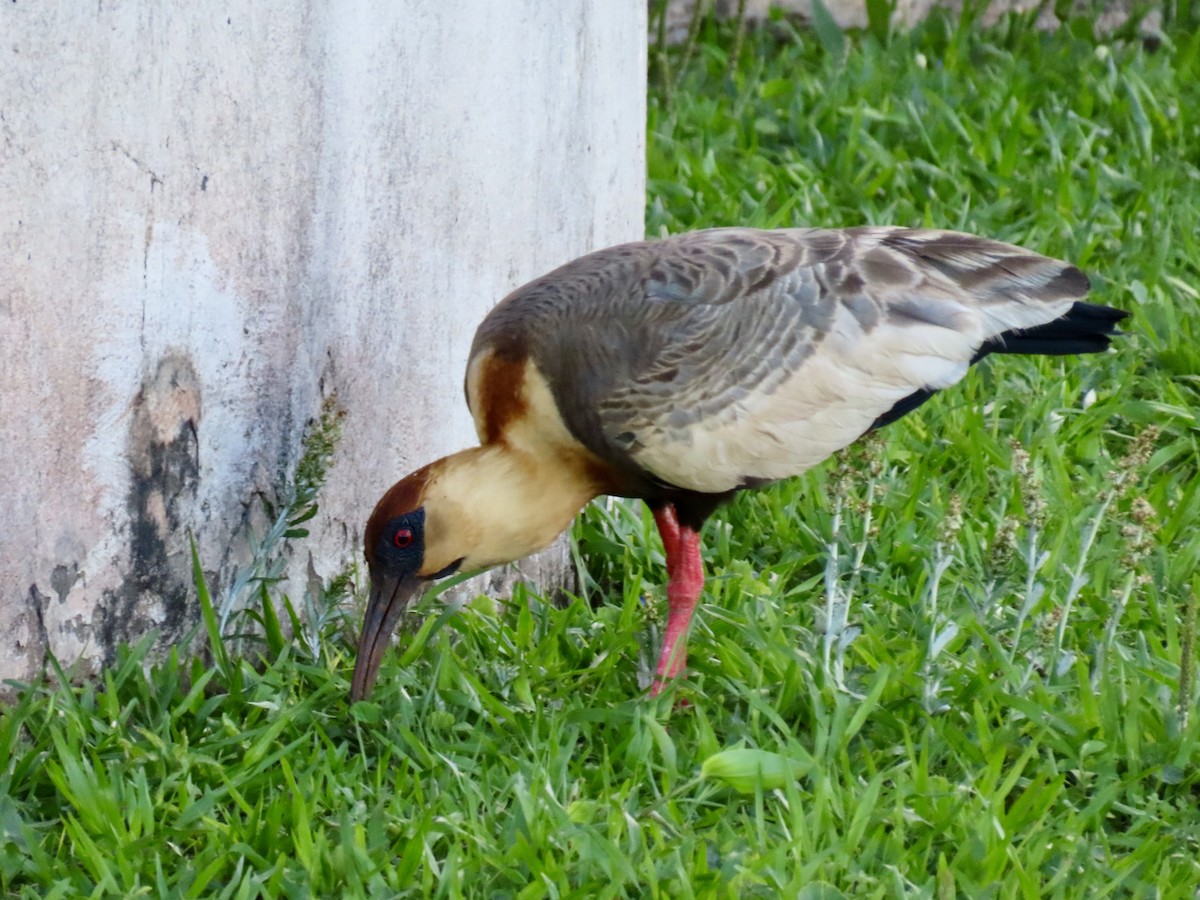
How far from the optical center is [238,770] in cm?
331

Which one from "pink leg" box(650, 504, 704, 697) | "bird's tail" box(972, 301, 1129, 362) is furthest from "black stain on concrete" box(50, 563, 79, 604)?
"bird's tail" box(972, 301, 1129, 362)

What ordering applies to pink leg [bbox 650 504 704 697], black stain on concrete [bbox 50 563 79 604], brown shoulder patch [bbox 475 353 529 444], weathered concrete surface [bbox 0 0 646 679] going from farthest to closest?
pink leg [bbox 650 504 704 697]
brown shoulder patch [bbox 475 353 529 444]
black stain on concrete [bbox 50 563 79 604]
weathered concrete surface [bbox 0 0 646 679]

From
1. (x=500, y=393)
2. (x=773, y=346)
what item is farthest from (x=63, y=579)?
(x=773, y=346)

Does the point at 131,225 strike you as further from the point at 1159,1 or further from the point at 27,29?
the point at 1159,1

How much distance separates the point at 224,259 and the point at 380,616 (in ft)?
2.84

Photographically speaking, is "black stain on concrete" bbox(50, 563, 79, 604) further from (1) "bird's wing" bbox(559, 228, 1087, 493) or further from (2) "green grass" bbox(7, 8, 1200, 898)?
(1) "bird's wing" bbox(559, 228, 1087, 493)

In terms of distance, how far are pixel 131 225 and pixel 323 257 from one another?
50 cm

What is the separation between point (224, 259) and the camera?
3477 mm

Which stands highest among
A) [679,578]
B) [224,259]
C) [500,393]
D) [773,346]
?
[224,259]

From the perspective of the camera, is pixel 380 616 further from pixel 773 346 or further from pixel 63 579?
pixel 773 346

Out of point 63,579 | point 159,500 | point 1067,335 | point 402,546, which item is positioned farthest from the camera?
point 1067,335

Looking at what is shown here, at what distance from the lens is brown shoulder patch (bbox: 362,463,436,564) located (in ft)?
11.8

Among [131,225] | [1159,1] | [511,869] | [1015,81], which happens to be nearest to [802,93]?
[1015,81]

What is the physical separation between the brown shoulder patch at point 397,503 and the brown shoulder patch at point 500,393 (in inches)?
9.0
